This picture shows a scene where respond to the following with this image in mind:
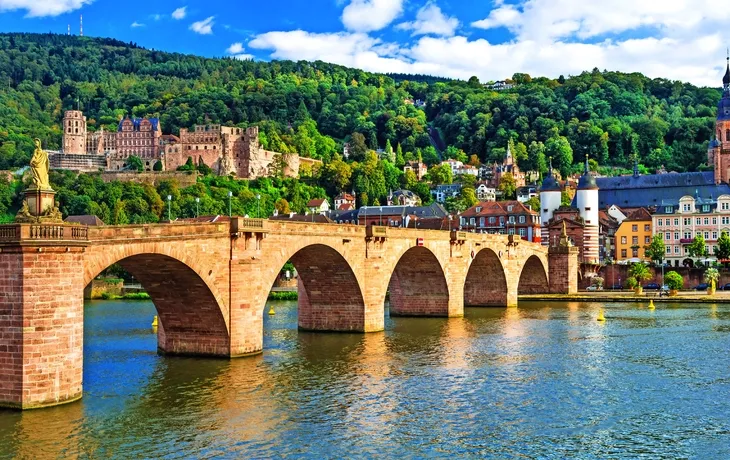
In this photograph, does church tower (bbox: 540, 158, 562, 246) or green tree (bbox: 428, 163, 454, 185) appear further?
green tree (bbox: 428, 163, 454, 185)

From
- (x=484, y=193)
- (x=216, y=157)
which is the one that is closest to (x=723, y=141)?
(x=484, y=193)

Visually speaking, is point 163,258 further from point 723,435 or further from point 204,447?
point 723,435

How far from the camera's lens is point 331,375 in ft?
127

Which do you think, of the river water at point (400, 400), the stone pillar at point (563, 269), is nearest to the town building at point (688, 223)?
the stone pillar at point (563, 269)

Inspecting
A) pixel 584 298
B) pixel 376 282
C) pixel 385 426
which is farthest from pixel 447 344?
pixel 584 298

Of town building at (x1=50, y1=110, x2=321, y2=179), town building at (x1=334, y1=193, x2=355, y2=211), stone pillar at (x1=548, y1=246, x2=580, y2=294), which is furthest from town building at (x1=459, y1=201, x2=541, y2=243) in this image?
town building at (x1=50, y1=110, x2=321, y2=179)

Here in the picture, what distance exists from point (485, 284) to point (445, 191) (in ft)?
331

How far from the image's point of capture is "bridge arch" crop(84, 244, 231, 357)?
119 feet

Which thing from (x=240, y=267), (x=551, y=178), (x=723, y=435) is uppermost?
(x=551, y=178)

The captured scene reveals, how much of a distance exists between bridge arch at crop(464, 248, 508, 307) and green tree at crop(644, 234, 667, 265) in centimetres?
3379

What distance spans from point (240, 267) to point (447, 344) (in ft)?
51.3

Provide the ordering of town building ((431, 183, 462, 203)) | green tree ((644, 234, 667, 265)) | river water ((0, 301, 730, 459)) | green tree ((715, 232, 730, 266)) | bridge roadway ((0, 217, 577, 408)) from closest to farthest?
river water ((0, 301, 730, 459)), bridge roadway ((0, 217, 577, 408)), green tree ((715, 232, 730, 266)), green tree ((644, 234, 667, 265)), town building ((431, 183, 462, 203))

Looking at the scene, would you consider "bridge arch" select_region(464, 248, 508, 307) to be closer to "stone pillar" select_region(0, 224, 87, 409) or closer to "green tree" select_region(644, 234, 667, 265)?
"green tree" select_region(644, 234, 667, 265)

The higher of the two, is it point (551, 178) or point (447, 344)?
point (551, 178)
